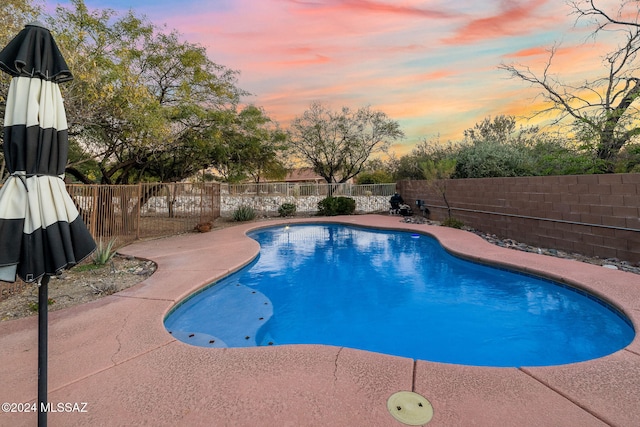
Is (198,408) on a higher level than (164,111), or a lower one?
lower

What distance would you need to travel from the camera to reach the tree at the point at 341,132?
2109cm

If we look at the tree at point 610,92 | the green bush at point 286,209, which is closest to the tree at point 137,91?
the green bush at point 286,209

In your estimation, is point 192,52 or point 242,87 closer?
point 192,52

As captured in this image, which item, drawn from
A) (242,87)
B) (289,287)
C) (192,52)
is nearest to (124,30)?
(192,52)

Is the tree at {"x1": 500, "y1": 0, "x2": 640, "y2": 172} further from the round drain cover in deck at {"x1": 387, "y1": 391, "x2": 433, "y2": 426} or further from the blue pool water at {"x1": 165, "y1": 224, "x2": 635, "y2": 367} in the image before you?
the round drain cover in deck at {"x1": 387, "y1": 391, "x2": 433, "y2": 426}

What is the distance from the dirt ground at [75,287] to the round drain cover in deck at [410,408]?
461 centimetres

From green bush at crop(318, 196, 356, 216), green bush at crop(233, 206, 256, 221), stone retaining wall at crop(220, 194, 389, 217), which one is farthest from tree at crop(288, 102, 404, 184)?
green bush at crop(233, 206, 256, 221)

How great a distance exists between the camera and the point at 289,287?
636cm

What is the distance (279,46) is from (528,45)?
312 inches

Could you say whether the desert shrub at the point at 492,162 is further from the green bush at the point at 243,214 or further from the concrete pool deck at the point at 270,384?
the green bush at the point at 243,214

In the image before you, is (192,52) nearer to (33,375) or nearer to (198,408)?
(33,375)

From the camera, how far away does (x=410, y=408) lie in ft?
7.00

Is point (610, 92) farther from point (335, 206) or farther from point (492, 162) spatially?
point (335, 206)

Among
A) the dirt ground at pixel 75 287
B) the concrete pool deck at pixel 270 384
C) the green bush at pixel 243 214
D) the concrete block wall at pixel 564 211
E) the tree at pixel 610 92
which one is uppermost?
the tree at pixel 610 92
